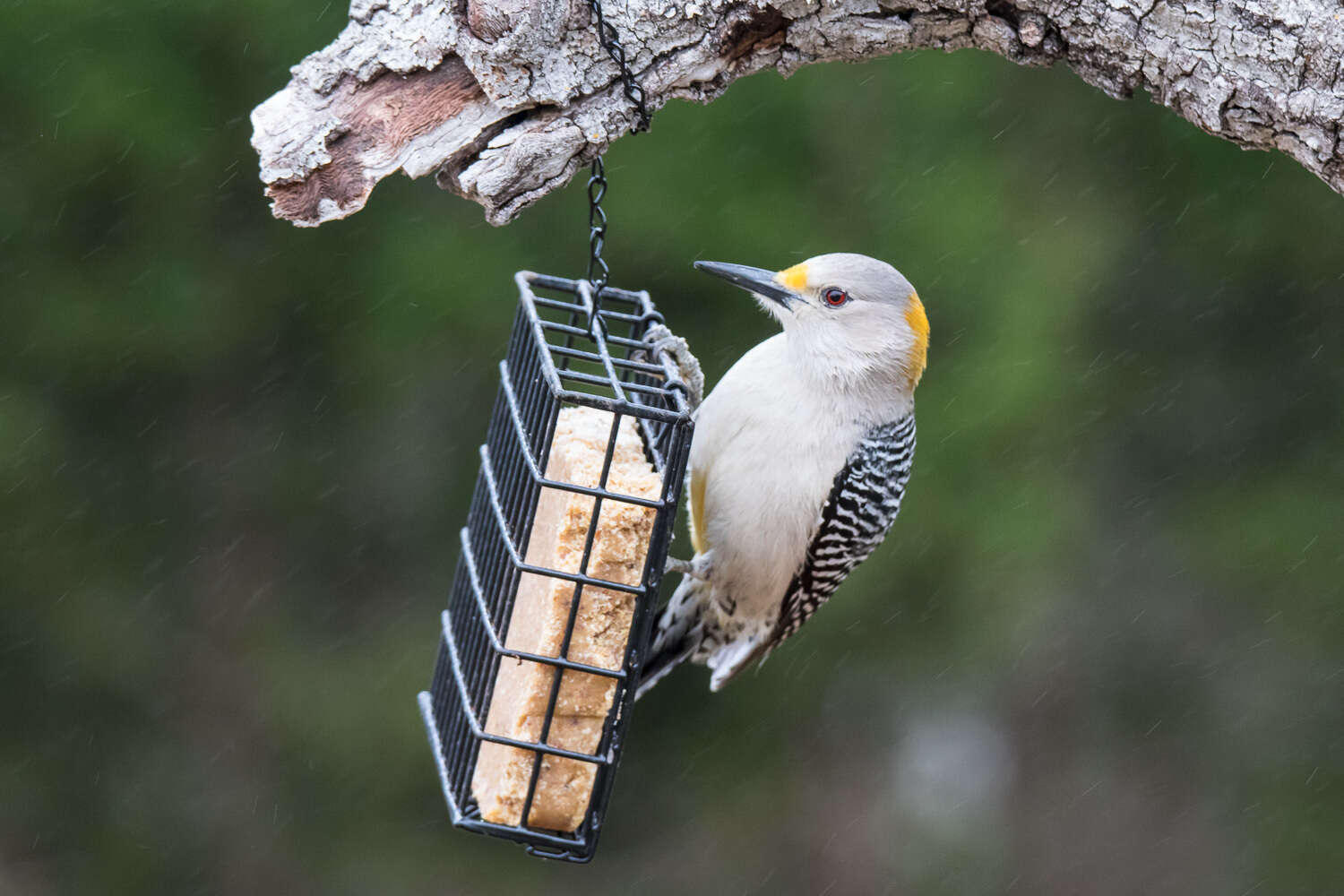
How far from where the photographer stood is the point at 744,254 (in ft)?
18.9

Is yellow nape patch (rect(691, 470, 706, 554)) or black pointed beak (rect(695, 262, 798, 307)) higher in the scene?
black pointed beak (rect(695, 262, 798, 307))

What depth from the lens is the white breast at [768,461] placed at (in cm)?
393

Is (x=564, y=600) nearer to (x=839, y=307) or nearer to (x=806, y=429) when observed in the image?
(x=806, y=429)

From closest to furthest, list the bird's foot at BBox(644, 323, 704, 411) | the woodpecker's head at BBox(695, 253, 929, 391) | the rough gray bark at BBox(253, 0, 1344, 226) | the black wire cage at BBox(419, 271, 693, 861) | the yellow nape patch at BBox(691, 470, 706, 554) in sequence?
the rough gray bark at BBox(253, 0, 1344, 226) → the black wire cage at BBox(419, 271, 693, 861) → the bird's foot at BBox(644, 323, 704, 411) → the woodpecker's head at BBox(695, 253, 929, 391) → the yellow nape patch at BBox(691, 470, 706, 554)

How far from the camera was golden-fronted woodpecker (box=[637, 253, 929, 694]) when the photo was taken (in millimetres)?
3908

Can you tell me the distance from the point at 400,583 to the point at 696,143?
Answer: 95.0 inches

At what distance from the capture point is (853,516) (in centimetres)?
406

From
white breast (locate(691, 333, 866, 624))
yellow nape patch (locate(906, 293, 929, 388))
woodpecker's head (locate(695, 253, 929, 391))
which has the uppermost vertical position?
woodpecker's head (locate(695, 253, 929, 391))

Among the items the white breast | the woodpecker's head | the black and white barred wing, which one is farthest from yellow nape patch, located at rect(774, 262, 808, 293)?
the black and white barred wing

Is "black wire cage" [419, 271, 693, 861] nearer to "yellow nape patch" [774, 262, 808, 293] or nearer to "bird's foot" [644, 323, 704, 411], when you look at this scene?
"bird's foot" [644, 323, 704, 411]

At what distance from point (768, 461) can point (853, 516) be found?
1.05ft

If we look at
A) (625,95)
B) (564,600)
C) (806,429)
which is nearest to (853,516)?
(806,429)

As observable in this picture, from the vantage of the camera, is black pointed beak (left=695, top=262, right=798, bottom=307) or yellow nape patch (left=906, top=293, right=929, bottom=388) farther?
yellow nape patch (left=906, top=293, right=929, bottom=388)

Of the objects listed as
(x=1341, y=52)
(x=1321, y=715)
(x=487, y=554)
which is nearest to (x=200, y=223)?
(x=487, y=554)
